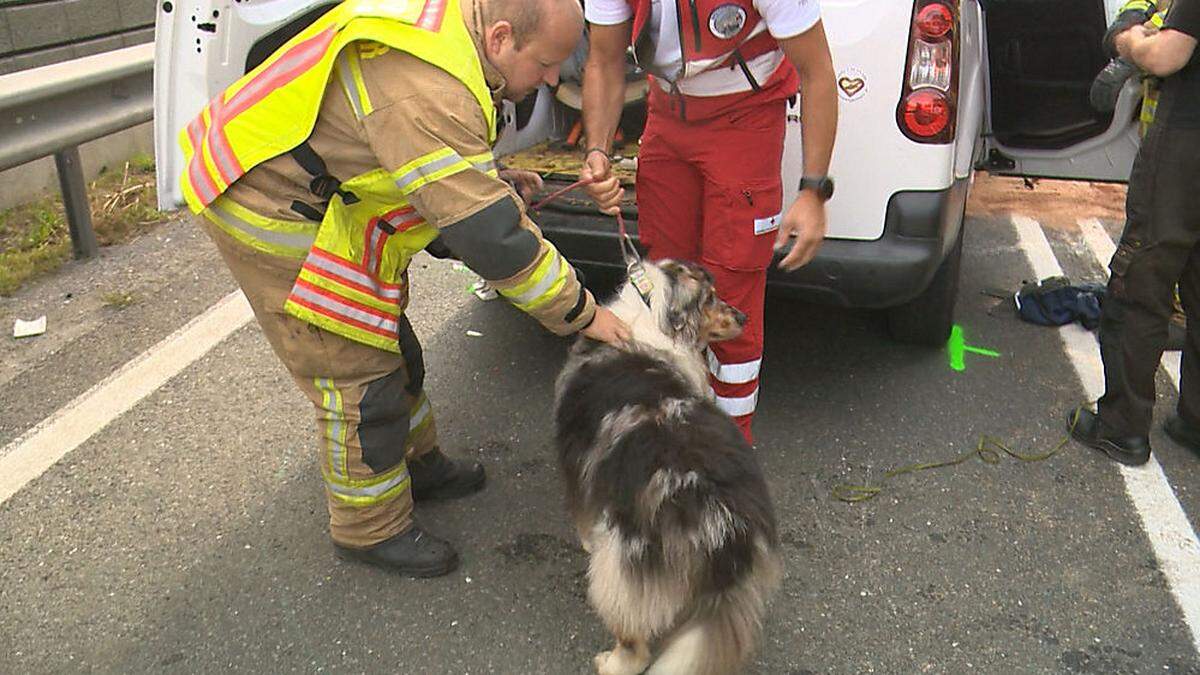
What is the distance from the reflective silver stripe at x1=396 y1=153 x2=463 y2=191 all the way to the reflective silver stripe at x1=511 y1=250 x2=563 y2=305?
389 mm

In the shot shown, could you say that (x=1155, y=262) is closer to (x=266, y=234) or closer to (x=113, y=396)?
(x=266, y=234)

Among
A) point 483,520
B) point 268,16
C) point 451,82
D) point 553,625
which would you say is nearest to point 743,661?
point 553,625

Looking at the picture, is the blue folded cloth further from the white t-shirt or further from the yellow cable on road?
the white t-shirt

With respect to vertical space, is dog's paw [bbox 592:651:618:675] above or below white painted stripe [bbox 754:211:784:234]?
below

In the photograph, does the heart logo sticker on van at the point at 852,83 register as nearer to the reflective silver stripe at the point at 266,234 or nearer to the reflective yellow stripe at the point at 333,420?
the reflective silver stripe at the point at 266,234

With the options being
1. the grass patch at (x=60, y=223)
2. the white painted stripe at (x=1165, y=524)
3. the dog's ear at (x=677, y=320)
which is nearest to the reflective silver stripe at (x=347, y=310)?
the dog's ear at (x=677, y=320)

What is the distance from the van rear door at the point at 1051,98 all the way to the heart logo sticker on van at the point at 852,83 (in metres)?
1.98

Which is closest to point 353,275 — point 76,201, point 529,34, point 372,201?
point 372,201

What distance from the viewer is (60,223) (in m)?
6.01

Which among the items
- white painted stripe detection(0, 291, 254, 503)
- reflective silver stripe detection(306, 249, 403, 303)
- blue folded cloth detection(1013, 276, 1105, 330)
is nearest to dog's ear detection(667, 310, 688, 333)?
reflective silver stripe detection(306, 249, 403, 303)

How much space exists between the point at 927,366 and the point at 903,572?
61.9 inches

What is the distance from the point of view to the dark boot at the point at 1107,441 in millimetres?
3611

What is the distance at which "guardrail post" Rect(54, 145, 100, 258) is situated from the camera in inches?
205

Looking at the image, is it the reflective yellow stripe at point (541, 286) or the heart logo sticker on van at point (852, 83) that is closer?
the reflective yellow stripe at point (541, 286)
